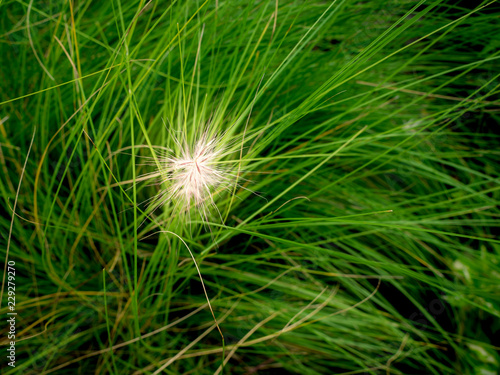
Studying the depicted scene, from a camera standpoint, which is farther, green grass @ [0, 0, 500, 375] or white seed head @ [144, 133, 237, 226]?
green grass @ [0, 0, 500, 375]

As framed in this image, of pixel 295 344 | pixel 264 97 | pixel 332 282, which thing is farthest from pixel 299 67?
pixel 295 344

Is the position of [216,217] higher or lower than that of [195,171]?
lower

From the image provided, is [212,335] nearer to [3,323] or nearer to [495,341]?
[3,323]

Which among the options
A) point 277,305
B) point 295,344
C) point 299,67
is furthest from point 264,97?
point 295,344

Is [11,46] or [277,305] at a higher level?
[11,46]

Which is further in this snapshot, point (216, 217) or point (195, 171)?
point (216, 217)

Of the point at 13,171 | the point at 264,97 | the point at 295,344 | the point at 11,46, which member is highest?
the point at 11,46

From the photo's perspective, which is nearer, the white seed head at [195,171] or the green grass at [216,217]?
the white seed head at [195,171]

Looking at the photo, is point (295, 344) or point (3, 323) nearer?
point (3, 323)

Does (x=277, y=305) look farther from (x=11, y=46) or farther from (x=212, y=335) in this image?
(x=11, y=46)
